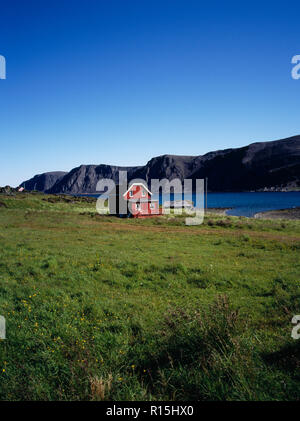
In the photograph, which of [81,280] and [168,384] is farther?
[81,280]

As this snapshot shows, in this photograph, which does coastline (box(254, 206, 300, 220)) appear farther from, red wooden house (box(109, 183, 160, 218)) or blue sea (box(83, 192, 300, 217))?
red wooden house (box(109, 183, 160, 218))

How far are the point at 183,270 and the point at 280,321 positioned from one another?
17.6 ft

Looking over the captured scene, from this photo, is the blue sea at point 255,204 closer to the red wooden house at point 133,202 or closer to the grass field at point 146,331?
the red wooden house at point 133,202

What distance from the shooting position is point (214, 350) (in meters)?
4.45

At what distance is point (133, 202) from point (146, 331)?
42.8 meters

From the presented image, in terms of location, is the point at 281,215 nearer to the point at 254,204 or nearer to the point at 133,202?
the point at 254,204

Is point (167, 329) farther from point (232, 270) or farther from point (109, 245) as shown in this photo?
point (109, 245)

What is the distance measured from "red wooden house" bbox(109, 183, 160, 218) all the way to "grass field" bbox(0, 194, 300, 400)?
116 ft

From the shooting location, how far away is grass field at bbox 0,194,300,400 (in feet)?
13.3

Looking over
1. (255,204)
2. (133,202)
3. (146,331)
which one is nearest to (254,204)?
(255,204)

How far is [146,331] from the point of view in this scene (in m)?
6.14

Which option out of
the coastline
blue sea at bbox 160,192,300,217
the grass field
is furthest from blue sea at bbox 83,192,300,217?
the grass field

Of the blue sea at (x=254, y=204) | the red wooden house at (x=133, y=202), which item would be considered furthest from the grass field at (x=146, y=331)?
the blue sea at (x=254, y=204)
